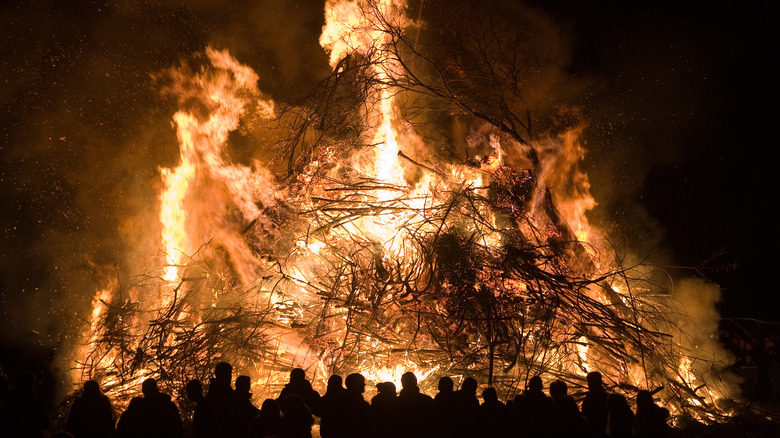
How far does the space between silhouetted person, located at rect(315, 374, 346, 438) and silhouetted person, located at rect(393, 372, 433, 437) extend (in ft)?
1.37

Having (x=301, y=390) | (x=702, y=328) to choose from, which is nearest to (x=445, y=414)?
(x=301, y=390)

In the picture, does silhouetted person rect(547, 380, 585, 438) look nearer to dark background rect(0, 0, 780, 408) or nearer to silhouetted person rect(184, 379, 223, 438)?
silhouetted person rect(184, 379, 223, 438)

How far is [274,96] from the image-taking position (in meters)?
7.69

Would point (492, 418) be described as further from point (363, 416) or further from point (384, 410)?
point (363, 416)

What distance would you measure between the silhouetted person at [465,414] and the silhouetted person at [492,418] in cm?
5

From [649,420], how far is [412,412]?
1.78m

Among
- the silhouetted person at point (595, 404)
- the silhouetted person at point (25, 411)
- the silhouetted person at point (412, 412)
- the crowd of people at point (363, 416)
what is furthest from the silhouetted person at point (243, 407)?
the silhouetted person at point (595, 404)

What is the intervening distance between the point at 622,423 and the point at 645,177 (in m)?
4.99

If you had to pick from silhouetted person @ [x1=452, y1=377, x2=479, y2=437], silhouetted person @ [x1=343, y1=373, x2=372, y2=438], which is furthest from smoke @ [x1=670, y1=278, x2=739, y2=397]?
silhouetted person @ [x1=343, y1=373, x2=372, y2=438]

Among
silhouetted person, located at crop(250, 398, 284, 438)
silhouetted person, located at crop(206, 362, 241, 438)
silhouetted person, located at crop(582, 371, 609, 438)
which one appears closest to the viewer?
silhouetted person, located at crop(250, 398, 284, 438)

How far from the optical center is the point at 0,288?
629 centimetres

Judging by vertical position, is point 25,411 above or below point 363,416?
below

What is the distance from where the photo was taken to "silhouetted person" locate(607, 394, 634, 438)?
344cm

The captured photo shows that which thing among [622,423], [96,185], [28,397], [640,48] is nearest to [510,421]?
[622,423]
